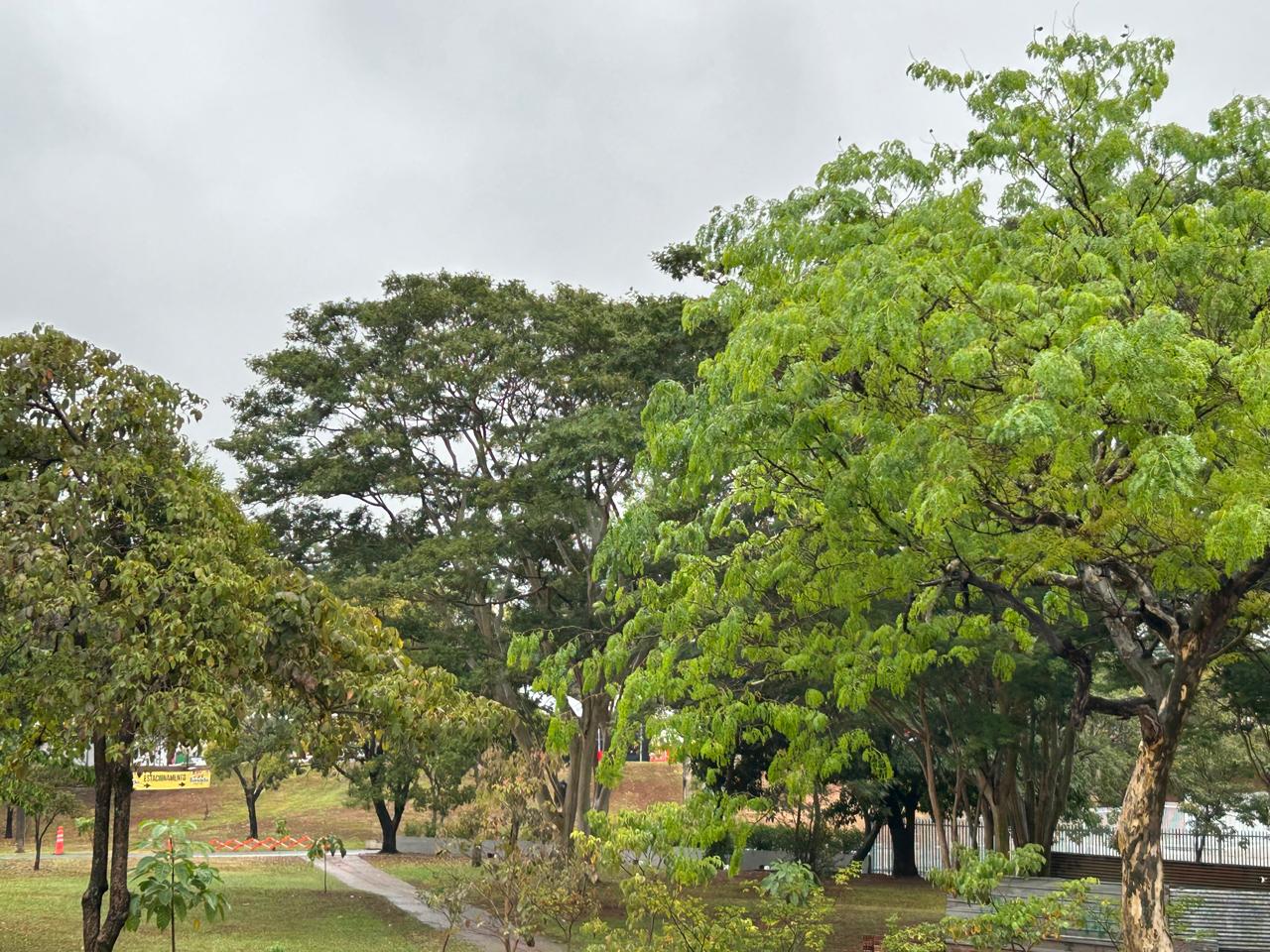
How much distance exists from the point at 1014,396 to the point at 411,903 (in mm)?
17786

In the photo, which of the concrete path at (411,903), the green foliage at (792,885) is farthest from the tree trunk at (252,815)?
the green foliage at (792,885)

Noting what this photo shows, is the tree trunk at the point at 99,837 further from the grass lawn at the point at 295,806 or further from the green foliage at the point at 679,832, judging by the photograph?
the grass lawn at the point at 295,806

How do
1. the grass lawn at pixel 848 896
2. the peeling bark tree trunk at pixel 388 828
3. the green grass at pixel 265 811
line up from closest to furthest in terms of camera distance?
the grass lawn at pixel 848 896 < the peeling bark tree trunk at pixel 388 828 < the green grass at pixel 265 811

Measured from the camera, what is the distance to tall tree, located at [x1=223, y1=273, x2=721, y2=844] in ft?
61.1

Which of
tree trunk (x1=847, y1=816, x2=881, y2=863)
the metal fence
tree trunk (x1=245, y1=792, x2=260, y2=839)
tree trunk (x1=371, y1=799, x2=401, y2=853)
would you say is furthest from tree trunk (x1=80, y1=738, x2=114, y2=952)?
tree trunk (x1=245, y1=792, x2=260, y2=839)

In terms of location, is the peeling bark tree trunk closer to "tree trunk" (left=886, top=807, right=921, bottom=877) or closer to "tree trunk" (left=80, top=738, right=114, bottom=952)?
"tree trunk" (left=886, top=807, right=921, bottom=877)

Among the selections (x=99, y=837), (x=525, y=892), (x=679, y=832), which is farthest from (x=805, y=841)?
(x=99, y=837)

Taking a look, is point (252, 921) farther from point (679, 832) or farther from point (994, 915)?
point (994, 915)

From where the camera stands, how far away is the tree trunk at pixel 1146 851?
8781 mm

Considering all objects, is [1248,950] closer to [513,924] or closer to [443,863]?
[513,924]

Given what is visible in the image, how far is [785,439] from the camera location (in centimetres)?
829

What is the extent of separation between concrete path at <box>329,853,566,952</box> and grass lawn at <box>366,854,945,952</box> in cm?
45

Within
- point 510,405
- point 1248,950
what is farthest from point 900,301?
point 510,405

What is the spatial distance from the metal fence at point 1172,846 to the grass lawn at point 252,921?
14752mm
